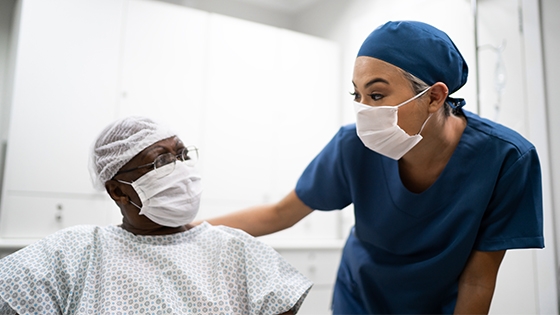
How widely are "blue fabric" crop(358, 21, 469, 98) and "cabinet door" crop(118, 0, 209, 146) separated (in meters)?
1.69

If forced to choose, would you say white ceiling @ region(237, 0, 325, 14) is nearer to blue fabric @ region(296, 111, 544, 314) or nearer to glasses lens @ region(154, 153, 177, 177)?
blue fabric @ region(296, 111, 544, 314)

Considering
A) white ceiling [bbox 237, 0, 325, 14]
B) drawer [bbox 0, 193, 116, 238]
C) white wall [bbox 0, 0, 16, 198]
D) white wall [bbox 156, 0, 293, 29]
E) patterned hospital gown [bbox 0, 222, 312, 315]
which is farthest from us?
white ceiling [bbox 237, 0, 325, 14]

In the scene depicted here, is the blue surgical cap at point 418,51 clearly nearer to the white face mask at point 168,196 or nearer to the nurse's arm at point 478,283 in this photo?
the nurse's arm at point 478,283

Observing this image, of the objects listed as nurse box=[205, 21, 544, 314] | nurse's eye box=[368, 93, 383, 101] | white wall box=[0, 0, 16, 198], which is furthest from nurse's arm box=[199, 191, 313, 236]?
white wall box=[0, 0, 16, 198]

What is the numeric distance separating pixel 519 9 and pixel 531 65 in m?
0.24

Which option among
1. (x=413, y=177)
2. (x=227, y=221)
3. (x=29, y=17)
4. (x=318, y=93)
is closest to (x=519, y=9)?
(x=413, y=177)

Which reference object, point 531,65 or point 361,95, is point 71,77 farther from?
point 531,65

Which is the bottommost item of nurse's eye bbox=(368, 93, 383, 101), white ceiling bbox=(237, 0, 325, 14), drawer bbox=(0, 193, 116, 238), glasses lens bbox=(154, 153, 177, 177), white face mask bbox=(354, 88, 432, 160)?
drawer bbox=(0, 193, 116, 238)

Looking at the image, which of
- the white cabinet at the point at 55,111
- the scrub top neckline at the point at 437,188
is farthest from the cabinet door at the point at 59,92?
the scrub top neckline at the point at 437,188

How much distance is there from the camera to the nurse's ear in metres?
0.99

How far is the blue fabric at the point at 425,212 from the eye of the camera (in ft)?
3.33

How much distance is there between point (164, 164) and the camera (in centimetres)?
108

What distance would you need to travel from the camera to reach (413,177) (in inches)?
45.7

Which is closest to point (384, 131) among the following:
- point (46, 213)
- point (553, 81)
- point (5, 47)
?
point (553, 81)
